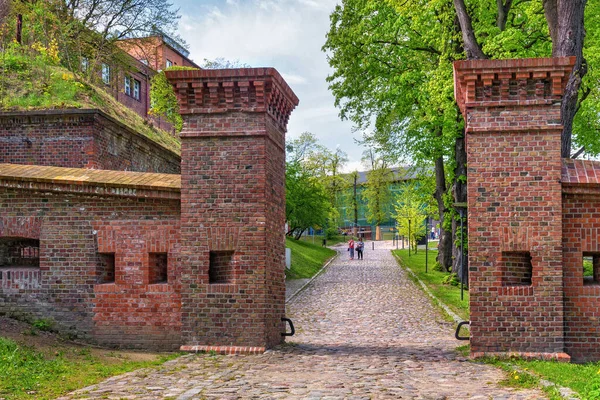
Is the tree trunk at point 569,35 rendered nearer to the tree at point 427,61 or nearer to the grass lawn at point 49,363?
the tree at point 427,61

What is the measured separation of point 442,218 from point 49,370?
2115 centimetres

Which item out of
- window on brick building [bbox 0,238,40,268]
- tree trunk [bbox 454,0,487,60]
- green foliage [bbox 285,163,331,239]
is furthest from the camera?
green foliage [bbox 285,163,331,239]

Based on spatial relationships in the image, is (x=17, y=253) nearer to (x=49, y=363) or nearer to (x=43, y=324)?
(x=43, y=324)

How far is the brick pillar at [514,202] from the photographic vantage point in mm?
8977

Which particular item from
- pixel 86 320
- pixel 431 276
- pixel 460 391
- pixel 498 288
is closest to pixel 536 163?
pixel 498 288

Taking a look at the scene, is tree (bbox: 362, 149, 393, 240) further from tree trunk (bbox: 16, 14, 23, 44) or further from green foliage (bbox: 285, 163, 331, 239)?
tree trunk (bbox: 16, 14, 23, 44)

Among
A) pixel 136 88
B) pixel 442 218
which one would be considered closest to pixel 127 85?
pixel 136 88

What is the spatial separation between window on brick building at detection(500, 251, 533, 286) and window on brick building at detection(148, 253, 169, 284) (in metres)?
5.05

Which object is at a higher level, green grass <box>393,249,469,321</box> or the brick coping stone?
the brick coping stone

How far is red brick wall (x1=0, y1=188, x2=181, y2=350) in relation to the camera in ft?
32.0

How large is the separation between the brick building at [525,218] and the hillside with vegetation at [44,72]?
38.7 ft

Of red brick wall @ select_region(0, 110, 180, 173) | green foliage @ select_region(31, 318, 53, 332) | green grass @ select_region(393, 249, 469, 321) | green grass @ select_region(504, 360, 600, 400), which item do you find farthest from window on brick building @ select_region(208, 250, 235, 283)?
red brick wall @ select_region(0, 110, 180, 173)

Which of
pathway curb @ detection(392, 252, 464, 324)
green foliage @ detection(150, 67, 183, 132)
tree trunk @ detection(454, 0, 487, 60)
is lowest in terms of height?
pathway curb @ detection(392, 252, 464, 324)

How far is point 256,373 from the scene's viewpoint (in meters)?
7.96
